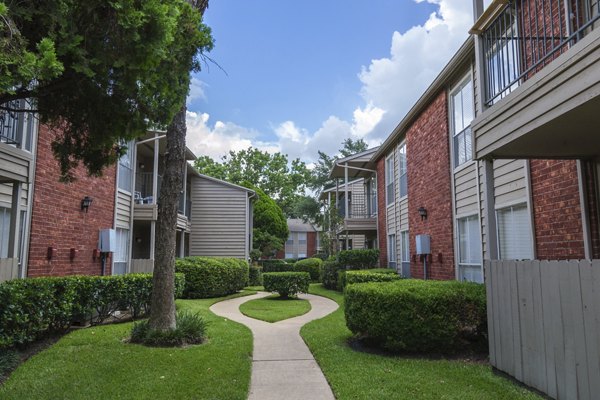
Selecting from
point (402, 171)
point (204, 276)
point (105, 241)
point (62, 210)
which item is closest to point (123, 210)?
point (105, 241)

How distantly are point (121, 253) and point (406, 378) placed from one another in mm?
11764

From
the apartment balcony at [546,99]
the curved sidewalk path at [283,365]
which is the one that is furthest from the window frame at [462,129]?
the curved sidewalk path at [283,365]

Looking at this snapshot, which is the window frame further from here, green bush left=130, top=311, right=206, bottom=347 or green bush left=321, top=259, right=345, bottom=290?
green bush left=321, top=259, right=345, bottom=290

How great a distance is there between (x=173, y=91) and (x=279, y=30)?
10304 mm

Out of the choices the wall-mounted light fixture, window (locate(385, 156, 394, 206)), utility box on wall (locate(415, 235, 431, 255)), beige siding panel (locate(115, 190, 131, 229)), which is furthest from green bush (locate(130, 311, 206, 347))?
window (locate(385, 156, 394, 206))

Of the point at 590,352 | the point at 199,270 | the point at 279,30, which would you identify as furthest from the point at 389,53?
the point at 590,352

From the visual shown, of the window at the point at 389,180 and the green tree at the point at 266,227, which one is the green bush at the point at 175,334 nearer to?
the window at the point at 389,180

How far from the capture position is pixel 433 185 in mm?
13016

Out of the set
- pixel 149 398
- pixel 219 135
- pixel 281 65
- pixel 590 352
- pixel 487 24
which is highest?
pixel 219 135

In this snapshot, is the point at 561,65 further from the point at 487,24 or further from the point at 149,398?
the point at 149,398

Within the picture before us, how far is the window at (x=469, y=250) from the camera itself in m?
10.2

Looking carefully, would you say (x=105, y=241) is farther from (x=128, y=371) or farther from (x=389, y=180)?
(x=389, y=180)

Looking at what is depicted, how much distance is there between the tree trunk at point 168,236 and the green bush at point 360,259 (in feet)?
39.1

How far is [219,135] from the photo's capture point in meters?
45.7
